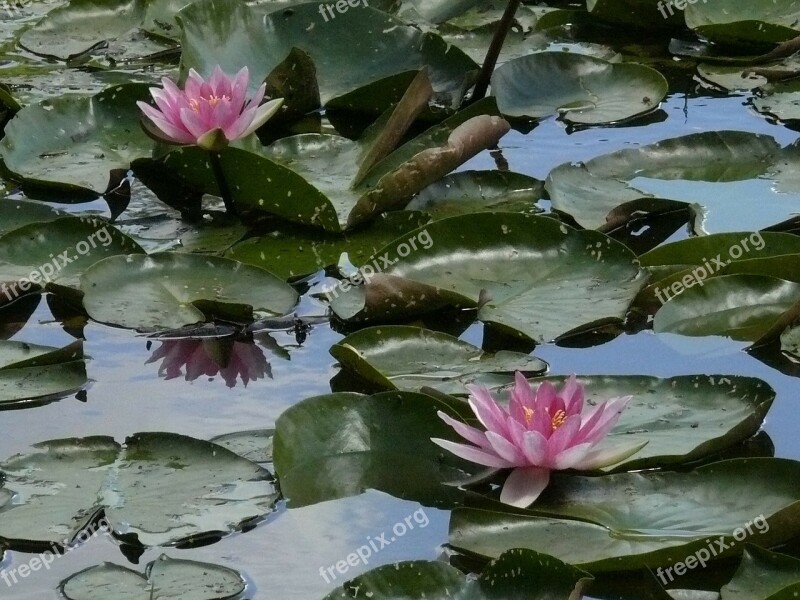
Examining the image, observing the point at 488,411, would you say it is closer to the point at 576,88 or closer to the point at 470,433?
the point at 470,433

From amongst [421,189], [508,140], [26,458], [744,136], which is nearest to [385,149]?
[421,189]

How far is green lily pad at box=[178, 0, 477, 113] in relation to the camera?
2.88m

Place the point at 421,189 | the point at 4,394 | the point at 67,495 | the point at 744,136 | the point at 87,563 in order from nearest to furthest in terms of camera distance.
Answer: the point at 87,563
the point at 67,495
the point at 4,394
the point at 421,189
the point at 744,136

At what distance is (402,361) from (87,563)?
0.62 m

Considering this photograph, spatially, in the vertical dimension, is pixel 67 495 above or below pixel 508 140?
above

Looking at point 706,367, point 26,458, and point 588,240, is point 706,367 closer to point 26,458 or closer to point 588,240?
point 588,240

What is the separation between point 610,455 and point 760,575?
254 mm

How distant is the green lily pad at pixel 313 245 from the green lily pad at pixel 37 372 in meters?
0.42

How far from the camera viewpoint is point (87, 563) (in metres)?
1.46
